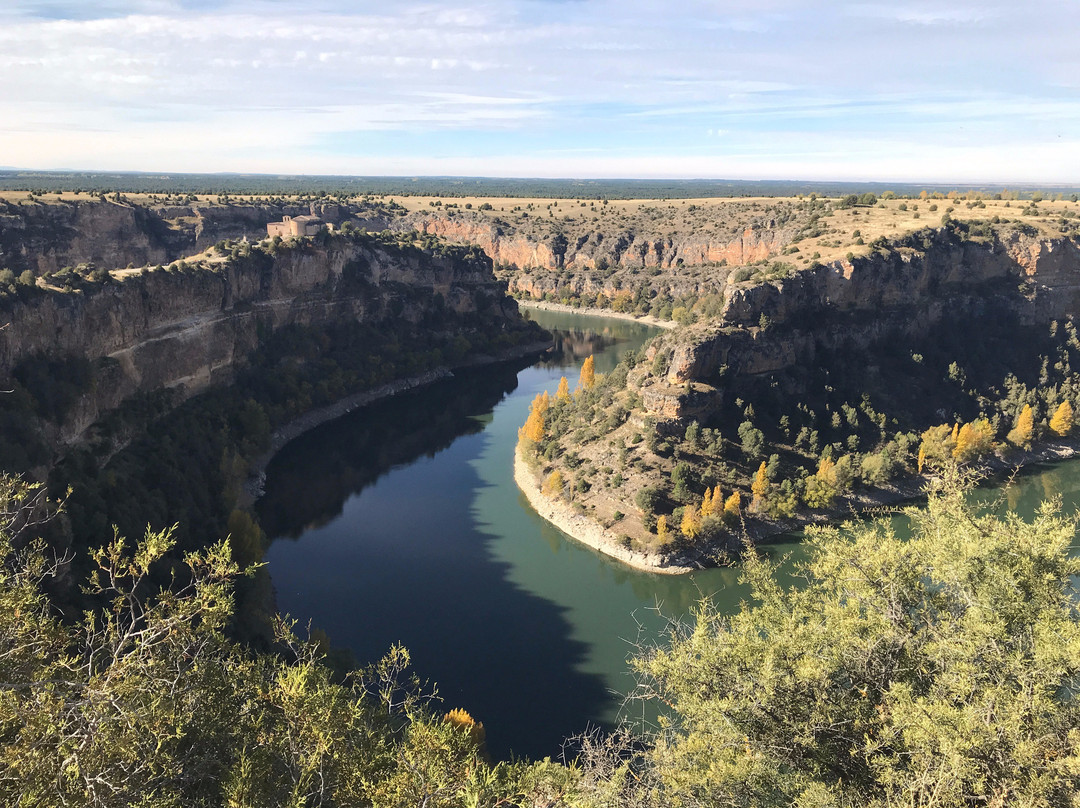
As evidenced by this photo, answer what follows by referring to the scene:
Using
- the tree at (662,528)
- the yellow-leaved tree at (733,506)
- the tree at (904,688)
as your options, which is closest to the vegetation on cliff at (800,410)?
the yellow-leaved tree at (733,506)

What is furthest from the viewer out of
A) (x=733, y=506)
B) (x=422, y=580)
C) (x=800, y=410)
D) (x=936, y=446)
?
(x=800, y=410)

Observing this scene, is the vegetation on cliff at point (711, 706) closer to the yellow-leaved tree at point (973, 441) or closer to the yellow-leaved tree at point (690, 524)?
the yellow-leaved tree at point (690, 524)

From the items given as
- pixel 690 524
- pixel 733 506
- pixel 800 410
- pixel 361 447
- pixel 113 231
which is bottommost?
pixel 361 447

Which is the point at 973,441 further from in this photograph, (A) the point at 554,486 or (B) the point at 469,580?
(B) the point at 469,580

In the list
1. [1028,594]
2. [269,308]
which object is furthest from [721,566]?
[269,308]

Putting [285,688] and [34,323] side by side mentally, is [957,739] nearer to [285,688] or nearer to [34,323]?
[285,688]

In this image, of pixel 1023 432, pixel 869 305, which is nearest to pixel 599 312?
pixel 869 305

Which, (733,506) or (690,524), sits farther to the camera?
(733,506)
